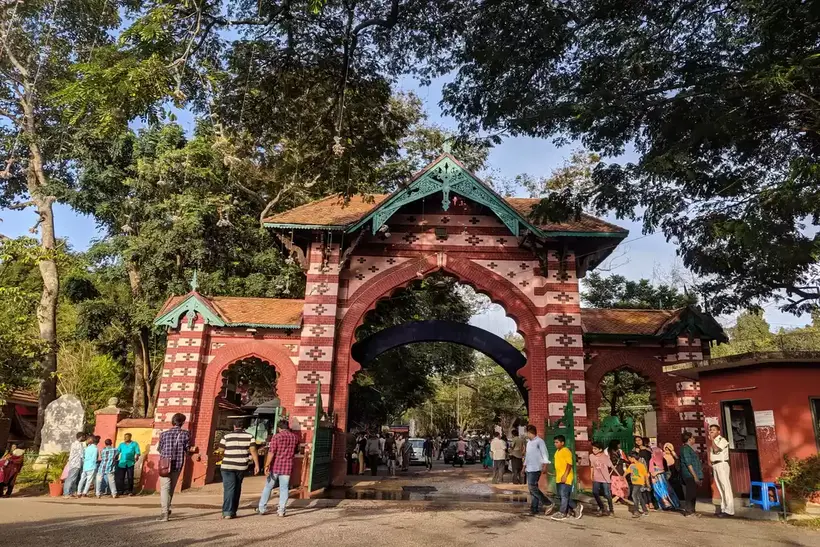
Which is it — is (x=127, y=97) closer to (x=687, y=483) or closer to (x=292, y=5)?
(x=292, y=5)

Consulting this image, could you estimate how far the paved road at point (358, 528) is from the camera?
7484 mm

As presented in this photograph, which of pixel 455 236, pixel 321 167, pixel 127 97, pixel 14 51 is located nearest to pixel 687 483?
pixel 455 236

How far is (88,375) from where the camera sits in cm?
2756

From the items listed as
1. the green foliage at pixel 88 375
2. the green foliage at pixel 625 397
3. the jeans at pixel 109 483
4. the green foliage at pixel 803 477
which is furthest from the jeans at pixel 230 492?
the green foliage at pixel 625 397

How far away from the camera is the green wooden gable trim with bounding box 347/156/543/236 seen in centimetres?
1501

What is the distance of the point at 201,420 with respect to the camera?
615 inches

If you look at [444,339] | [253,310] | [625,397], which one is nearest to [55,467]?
[253,310]

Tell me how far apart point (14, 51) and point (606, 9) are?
22.7m

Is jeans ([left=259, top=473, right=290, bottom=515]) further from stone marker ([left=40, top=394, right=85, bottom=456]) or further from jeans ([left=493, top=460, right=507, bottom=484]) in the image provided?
stone marker ([left=40, top=394, right=85, bottom=456])

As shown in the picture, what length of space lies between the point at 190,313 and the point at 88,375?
15.3m

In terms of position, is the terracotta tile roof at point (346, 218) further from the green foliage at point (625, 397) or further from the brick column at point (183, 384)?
the green foliage at point (625, 397)

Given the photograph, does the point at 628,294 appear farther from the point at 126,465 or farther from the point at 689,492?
the point at 126,465

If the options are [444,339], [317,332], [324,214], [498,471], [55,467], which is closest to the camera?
[55,467]

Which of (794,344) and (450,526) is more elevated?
(794,344)
